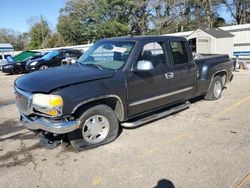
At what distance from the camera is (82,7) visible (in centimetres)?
4391

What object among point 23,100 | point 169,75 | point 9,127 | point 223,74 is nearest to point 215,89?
point 223,74

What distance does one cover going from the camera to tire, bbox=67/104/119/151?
448 cm

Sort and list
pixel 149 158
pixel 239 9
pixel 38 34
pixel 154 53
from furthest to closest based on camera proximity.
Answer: pixel 38 34
pixel 239 9
pixel 154 53
pixel 149 158

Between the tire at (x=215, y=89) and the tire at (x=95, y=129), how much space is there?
3.59 meters

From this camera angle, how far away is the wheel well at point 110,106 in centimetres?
439

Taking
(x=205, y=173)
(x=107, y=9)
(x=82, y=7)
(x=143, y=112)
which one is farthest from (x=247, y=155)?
(x=82, y=7)

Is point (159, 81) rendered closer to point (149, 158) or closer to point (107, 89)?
point (107, 89)

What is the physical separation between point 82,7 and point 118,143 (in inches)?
1662

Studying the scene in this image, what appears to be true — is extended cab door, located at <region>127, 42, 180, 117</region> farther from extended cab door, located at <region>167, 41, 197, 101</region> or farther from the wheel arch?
the wheel arch

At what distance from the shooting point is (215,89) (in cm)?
763

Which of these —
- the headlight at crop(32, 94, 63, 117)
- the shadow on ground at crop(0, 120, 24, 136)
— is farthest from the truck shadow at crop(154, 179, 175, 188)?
the shadow on ground at crop(0, 120, 24, 136)

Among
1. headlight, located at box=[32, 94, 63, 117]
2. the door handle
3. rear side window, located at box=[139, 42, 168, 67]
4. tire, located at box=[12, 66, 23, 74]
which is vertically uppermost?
rear side window, located at box=[139, 42, 168, 67]

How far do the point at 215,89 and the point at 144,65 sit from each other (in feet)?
11.4

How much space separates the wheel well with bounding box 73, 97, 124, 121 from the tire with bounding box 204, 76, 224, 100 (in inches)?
134
